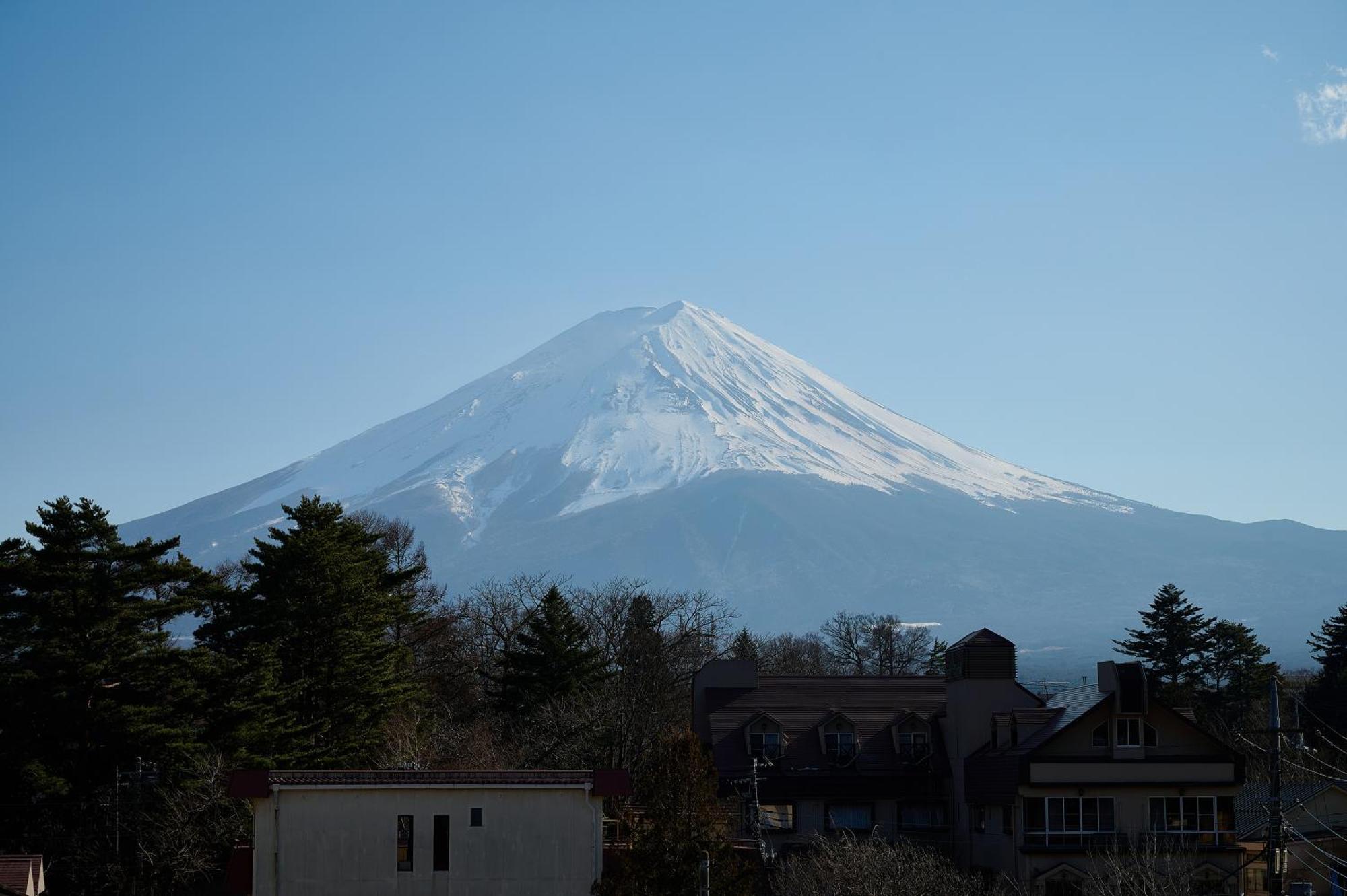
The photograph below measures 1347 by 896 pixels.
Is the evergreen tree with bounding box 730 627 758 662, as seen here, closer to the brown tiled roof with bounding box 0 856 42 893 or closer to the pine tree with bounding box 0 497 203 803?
the pine tree with bounding box 0 497 203 803

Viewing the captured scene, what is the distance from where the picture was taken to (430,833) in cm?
3456

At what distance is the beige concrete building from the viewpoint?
1347 inches

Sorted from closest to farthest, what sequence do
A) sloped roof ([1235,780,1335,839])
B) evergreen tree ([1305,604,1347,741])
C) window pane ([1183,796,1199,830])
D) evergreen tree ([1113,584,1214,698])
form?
window pane ([1183,796,1199,830]) < sloped roof ([1235,780,1335,839]) < evergreen tree ([1305,604,1347,741]) < evergreen tree ([1113,584,1214,698])

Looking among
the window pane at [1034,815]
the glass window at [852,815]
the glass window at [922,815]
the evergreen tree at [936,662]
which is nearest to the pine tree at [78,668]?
the glass window at [852,815]

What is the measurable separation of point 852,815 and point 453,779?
16.0 meters

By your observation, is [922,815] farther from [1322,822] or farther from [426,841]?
[426,841]

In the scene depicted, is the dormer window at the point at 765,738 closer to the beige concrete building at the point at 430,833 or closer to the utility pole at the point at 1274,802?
the beige concrete building at the point at 430,833

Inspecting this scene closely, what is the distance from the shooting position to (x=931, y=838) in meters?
47.0

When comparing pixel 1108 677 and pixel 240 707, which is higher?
pixel 1108 677

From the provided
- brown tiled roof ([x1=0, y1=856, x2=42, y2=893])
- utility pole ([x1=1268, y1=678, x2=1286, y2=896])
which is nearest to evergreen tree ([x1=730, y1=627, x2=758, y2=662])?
brown tiled roof ([x1=0, y1=856, x2=42, y2=893])

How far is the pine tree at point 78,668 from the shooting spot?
41688mm

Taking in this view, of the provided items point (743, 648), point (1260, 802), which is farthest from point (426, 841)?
point (743, 648)

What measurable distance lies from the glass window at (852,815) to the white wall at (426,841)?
1337 centimetres

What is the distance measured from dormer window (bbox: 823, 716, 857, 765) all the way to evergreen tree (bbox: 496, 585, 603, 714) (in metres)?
Result: 17.2
